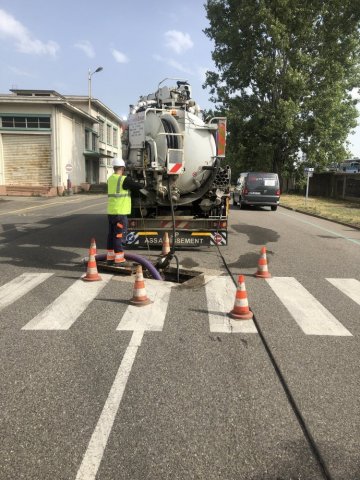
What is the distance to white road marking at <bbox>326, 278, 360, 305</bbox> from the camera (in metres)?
6.70

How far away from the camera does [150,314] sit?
5.55 meters

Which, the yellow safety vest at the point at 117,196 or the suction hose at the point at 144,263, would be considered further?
the yellow safety vest at the point at 117,196

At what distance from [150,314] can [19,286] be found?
261 cm

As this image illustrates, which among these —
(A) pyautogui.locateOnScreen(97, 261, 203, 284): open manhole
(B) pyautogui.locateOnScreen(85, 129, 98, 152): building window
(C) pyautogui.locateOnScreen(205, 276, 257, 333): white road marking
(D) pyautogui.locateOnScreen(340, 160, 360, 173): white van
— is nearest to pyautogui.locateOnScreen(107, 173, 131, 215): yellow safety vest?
(A) pyautogui.locateOnScreen(97, 261, 203, 284): open manhole

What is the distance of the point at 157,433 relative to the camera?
9.95ft

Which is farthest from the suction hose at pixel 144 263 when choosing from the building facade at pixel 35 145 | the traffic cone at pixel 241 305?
the building facade at pixel 35 145

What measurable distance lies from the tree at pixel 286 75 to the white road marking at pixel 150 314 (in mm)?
30956

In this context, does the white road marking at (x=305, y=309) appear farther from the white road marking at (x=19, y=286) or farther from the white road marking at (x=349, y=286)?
the white road marking at (x=19, y=286)

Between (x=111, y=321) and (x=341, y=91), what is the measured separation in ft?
120

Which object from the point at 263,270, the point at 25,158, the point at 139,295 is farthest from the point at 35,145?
the point at 139,295

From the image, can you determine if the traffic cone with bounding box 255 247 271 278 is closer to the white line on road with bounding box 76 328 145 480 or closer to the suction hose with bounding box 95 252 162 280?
the suction hose with bounding box 95 252 162 280

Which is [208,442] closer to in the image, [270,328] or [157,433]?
[157,433]

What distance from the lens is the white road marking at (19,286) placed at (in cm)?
623

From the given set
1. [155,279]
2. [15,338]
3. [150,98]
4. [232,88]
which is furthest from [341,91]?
[15,338]
